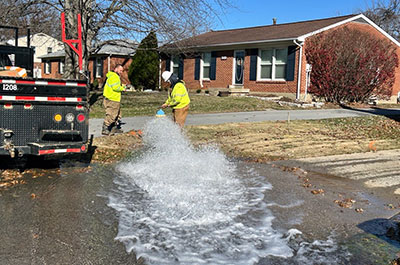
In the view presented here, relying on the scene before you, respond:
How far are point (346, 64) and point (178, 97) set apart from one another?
15142 mm

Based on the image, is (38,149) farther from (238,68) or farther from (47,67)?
(47,67)

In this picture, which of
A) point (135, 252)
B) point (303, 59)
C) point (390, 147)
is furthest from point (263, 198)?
point (303, 59)

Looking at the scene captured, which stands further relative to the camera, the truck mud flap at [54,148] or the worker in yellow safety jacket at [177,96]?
the worker in yellow safety jacket at [177,96]

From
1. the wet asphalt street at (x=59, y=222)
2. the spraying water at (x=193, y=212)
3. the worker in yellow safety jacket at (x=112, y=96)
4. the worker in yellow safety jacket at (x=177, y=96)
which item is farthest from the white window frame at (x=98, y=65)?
the wet asphalt street at (x=59, y=222)

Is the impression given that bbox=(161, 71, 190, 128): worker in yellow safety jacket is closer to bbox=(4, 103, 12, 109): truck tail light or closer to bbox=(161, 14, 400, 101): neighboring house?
bbox=(4, 103, 12, 109): truck tail light

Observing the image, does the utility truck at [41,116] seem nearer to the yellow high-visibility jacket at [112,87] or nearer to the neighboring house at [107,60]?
the yellow high-visibility jacket at [112,87]

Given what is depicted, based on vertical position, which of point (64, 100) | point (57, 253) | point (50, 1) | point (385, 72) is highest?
point (50, 1)

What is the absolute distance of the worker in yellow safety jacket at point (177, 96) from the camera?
358 inches

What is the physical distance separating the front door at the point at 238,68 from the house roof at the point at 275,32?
34.8 inches

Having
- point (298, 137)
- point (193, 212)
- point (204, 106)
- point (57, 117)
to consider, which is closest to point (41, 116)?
point (57, 117)

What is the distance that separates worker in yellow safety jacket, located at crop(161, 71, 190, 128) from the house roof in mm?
10421

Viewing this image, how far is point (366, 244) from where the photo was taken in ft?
14.6

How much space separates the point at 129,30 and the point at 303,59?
33.5 feet

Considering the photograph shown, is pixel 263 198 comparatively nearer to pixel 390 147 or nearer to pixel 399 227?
pixel 399 227
